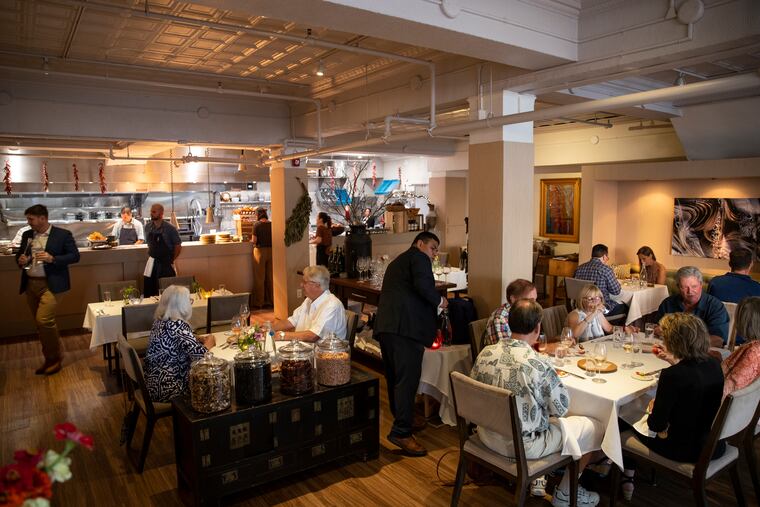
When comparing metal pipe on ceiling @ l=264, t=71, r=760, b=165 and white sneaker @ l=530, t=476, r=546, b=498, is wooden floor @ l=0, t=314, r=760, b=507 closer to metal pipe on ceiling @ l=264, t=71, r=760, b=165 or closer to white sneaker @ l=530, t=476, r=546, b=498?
white sneaker @ l=530, t=476, r=546, b=498

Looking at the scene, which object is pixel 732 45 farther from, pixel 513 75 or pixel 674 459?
pixel 674 459

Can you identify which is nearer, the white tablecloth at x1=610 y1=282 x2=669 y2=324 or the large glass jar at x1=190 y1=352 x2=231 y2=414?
the large glass jar at x1=190 y1=352 x2=231 y2=414

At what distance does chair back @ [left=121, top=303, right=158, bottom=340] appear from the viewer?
17.3ft

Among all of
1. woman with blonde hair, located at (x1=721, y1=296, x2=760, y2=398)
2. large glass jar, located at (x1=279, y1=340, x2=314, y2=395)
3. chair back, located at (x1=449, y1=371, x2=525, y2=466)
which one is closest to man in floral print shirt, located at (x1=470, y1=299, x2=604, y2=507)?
chair back, located at (x1=449, y1=371, x2=525, y2=466)

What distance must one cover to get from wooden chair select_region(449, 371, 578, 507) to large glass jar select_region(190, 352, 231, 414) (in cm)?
141

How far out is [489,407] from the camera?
2.99m

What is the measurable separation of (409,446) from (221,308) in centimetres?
255

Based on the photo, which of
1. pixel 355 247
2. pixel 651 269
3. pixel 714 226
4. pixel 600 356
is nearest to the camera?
pixel 600 356

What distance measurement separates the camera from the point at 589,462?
3.54m

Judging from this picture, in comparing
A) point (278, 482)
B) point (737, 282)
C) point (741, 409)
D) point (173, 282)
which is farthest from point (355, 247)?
point (741, 409)

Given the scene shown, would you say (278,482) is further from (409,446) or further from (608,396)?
(608,396)

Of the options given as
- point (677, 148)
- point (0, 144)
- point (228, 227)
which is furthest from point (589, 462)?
point (228, 227)

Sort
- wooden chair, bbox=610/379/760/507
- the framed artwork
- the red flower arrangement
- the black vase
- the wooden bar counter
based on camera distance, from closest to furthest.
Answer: the red flower arrangement < wooden chair, bbox=610/379/760/507 < the black vase < the wooden bar counter < the framed artwork

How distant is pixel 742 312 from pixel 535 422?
1.64 m
